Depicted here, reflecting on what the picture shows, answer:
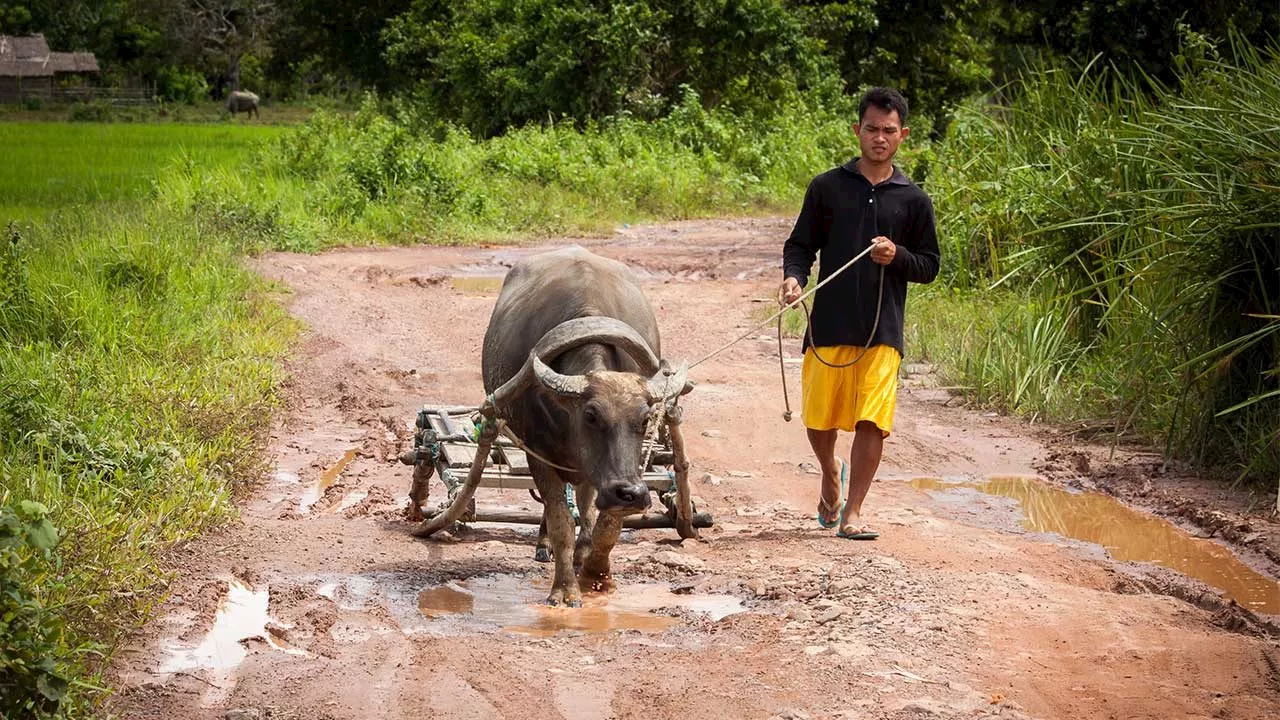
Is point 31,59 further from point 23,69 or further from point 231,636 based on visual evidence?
point 231,636

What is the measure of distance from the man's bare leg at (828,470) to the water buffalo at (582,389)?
86 centimetres

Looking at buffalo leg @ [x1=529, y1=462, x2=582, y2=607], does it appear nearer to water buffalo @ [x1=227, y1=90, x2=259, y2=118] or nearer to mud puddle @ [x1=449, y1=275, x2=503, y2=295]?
mud puddle @ [x1=449, y1=275, x2=503, y2=295]

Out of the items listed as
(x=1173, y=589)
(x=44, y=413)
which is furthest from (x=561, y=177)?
(x=1173, y=589)

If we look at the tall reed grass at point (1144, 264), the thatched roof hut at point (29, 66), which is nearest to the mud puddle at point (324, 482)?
the tall reed grass at point (1144, 264)

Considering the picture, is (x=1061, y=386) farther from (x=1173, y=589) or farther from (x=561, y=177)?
(x=561, y=177)

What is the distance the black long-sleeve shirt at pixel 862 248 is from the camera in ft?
20.2

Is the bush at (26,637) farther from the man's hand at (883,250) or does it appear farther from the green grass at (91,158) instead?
the green grass at (91,158)

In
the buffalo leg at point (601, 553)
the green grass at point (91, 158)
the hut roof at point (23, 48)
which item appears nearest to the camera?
the buffalo leg at point (601, 553)

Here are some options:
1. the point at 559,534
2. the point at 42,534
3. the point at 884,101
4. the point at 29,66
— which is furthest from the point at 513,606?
the point at 29,66

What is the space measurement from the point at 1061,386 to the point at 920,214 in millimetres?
3571

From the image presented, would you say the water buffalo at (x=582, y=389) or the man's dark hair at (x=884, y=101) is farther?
the man's dark hair at (x=884, y=101)

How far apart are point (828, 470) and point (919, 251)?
1028 mm

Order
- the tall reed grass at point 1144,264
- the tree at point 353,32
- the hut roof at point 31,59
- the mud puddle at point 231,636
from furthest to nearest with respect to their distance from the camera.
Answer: the hut roof at point 31,59
the tree at point 353,32
the tall reed grass at point 1144,264
the mud puddle at point 231,636

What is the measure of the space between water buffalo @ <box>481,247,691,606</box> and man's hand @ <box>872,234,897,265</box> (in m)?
0.98
